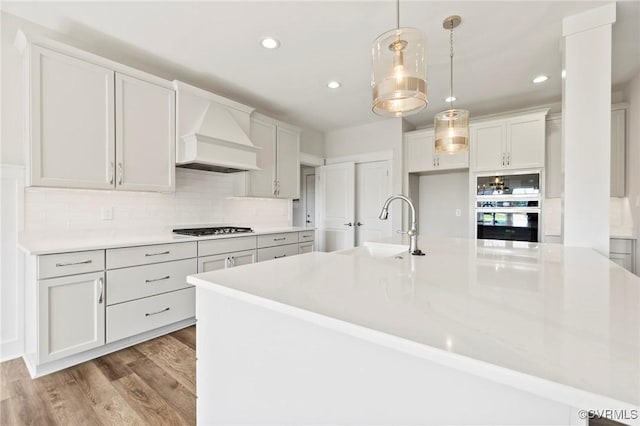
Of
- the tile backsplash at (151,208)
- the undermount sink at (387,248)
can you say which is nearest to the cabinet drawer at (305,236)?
the tile backsplash at (151,208)

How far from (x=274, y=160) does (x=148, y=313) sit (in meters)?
2.34

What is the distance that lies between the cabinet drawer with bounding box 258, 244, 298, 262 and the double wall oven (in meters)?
2.50

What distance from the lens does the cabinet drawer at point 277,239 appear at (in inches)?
138

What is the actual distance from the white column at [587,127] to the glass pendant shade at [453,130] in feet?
2.23

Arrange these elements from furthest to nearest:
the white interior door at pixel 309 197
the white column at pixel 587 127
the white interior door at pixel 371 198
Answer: the white interior door at pixel 309 197, the white interior door at pixel 371 198, the white column at pixel 587 127

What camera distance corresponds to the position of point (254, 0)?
203 centimetres

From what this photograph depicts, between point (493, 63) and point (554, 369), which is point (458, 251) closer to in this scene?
point (554, 369)

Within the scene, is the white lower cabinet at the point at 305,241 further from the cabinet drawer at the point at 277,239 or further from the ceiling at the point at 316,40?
the ceiling at the point at 316,40

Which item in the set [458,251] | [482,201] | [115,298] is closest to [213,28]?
[115,298]

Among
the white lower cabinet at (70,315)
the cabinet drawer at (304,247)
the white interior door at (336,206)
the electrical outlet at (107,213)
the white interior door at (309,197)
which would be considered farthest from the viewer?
the white interior door at (309,197)

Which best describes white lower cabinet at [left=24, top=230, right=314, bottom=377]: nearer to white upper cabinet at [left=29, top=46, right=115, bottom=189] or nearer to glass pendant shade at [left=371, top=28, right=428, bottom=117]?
white upper cabinet at [left=29, top=46, right=115, bottom=189]

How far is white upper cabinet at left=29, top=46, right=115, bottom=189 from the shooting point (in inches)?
82.2

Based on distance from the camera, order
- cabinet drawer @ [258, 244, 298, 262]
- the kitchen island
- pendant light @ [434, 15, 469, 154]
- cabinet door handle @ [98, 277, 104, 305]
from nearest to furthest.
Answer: the kitchen island → cabinet door handle @ [98, 277, 104, 305] → pendant light @ [434, 15, 469, 154] → cabinet drawer @ [258, 244, 298, 262]

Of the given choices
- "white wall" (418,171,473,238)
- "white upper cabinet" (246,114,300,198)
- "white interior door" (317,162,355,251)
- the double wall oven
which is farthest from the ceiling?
"white interior door" (317,162,355,251)
